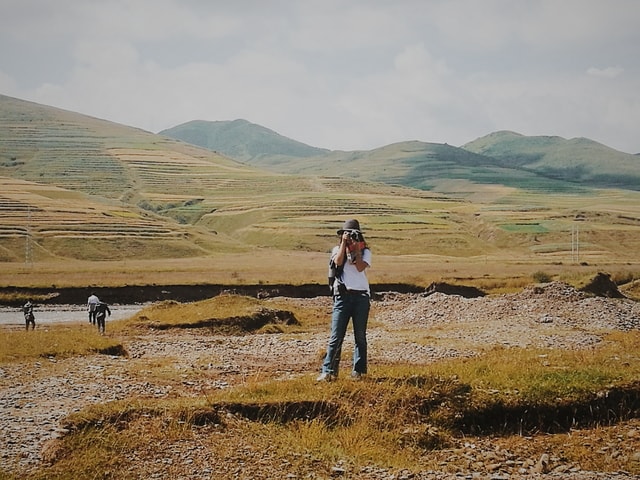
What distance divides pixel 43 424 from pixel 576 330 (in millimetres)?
24519

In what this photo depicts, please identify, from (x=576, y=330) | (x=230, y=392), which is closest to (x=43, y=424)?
(x=230, y=392)

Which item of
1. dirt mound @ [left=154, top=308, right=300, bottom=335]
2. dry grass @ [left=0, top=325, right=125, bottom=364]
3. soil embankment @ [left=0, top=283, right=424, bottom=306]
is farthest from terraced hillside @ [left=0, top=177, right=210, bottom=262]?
dry grass @ [left=0, top=325, right=125, bottom=364]

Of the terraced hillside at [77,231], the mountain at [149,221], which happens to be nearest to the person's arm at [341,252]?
the terraced hillside at [77,231]

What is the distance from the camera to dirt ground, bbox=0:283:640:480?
9859 millimetres

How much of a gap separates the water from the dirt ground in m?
15.1

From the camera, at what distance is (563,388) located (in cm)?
1314

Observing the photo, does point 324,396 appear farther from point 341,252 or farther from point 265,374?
point 265,374

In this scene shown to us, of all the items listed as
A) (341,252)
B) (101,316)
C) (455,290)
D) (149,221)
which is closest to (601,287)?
(455,290)

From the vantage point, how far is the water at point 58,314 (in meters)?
46.5

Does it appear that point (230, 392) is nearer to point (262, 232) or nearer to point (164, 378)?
point (164, 378)

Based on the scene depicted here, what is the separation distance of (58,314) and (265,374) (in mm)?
37213

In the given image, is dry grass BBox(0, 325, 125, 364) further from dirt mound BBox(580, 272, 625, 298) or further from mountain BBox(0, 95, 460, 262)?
mountain BBox(0, 95, 460, 262)

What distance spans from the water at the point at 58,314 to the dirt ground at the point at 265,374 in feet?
49.7

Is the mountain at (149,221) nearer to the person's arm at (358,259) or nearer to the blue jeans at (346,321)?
the blue jeans at (346,321)
